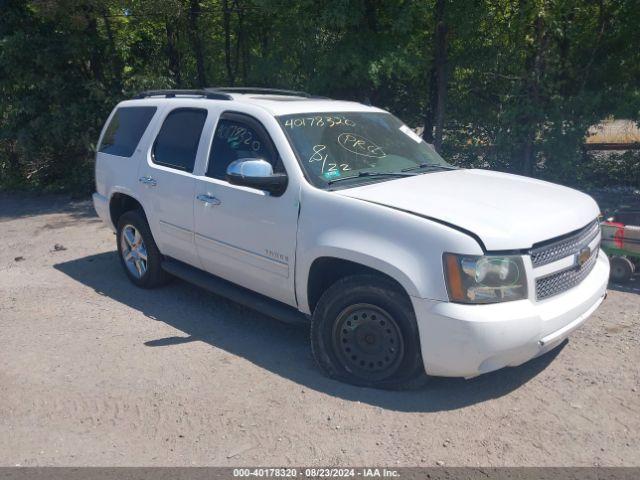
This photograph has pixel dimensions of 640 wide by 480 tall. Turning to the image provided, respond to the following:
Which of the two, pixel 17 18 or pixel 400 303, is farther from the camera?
pixel 17 18

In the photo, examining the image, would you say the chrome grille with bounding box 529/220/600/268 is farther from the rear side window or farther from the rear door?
the rear side window

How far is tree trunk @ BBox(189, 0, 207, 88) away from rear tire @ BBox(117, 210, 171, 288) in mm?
6719

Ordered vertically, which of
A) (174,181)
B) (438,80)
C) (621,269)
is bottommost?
(621,269)

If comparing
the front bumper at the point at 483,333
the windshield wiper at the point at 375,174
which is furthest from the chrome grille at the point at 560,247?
the windshield wiper at the point at 375,174

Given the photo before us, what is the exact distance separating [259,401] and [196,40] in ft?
32.2

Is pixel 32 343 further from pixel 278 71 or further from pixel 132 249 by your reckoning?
pixel 278 71

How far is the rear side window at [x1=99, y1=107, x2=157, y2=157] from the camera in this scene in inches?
249

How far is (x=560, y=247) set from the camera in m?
4.05

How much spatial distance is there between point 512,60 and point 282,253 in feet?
21.3

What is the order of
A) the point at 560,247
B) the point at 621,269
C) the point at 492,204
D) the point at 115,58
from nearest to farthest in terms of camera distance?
the point at 560,247 < the point at 492,204 < the point at 621,269 < the point at 115,58

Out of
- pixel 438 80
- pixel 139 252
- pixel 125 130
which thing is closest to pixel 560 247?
pixel 139 252

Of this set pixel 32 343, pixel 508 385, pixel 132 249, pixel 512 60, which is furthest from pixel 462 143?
pixel 32 343

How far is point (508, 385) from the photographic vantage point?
14.0ft

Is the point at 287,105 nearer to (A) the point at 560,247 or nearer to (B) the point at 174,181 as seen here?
(B) the point at 174,181
